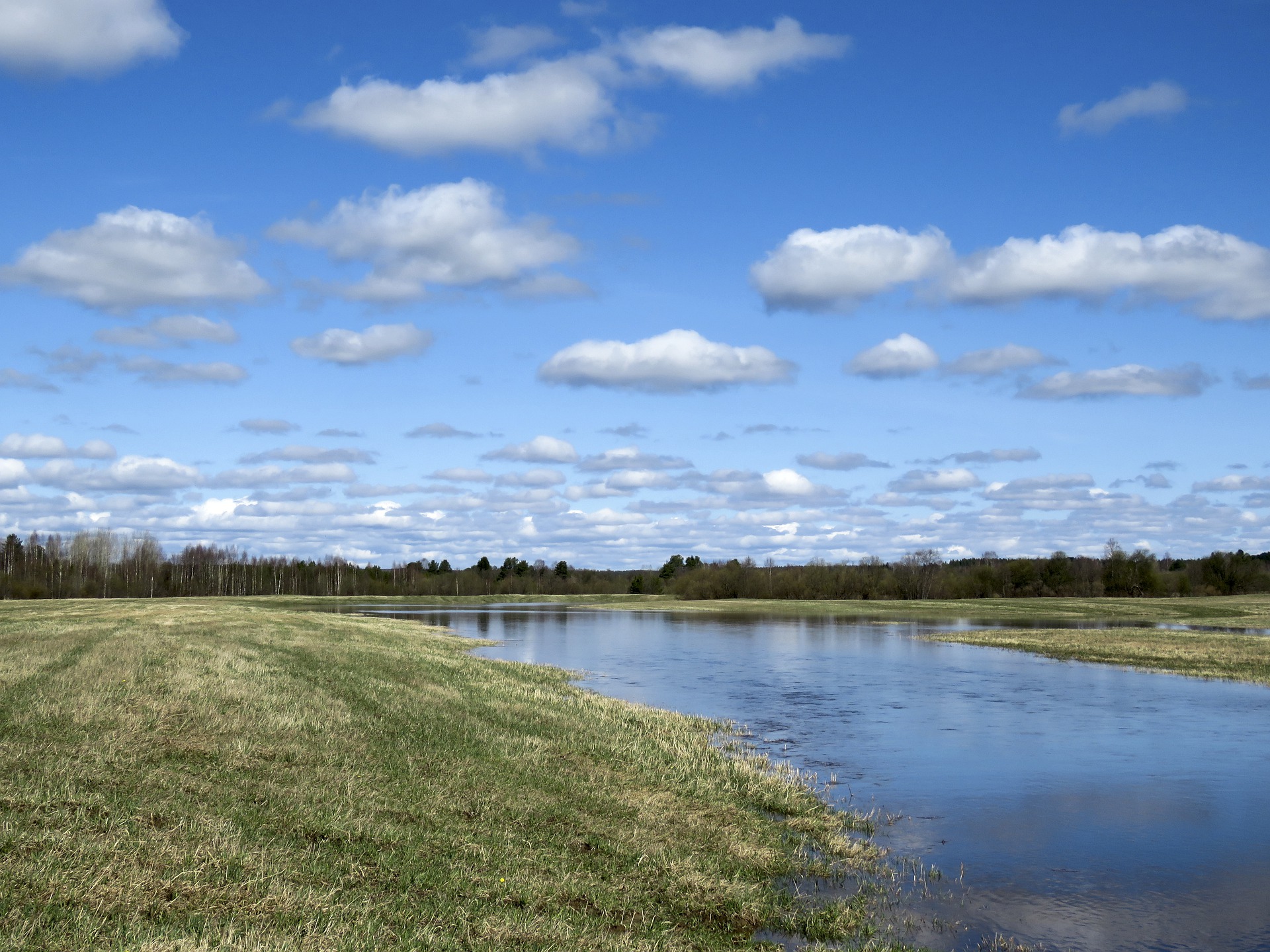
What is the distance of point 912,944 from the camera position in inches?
456

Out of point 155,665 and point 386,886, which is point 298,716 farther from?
point 386,886

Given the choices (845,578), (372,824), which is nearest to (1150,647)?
(372,824)

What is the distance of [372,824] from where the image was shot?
44.1ft

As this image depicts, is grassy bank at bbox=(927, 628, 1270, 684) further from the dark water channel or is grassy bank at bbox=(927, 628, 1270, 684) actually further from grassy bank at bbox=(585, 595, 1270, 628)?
grassy bank at bbox=(585, 595, 1270, 628)

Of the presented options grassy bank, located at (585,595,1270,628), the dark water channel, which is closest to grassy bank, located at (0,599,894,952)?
the dark water channel

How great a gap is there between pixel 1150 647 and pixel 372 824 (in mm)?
55611

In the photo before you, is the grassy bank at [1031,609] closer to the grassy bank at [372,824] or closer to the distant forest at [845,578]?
the distant forest at [845,578]

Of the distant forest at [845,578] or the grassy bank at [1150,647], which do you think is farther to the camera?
the distant forest at [845,578]

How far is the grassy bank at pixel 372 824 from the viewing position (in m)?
9.97

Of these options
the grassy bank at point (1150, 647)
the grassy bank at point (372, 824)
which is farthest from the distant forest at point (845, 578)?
the grassy bank at point (372, 824)

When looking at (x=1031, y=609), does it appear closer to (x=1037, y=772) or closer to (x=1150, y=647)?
(x=1150, y=647)

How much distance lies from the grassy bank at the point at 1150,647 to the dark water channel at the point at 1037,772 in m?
3.23

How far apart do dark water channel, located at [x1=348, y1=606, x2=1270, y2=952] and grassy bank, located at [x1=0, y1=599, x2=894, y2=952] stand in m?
2.38

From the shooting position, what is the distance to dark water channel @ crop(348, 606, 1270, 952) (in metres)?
13.4
